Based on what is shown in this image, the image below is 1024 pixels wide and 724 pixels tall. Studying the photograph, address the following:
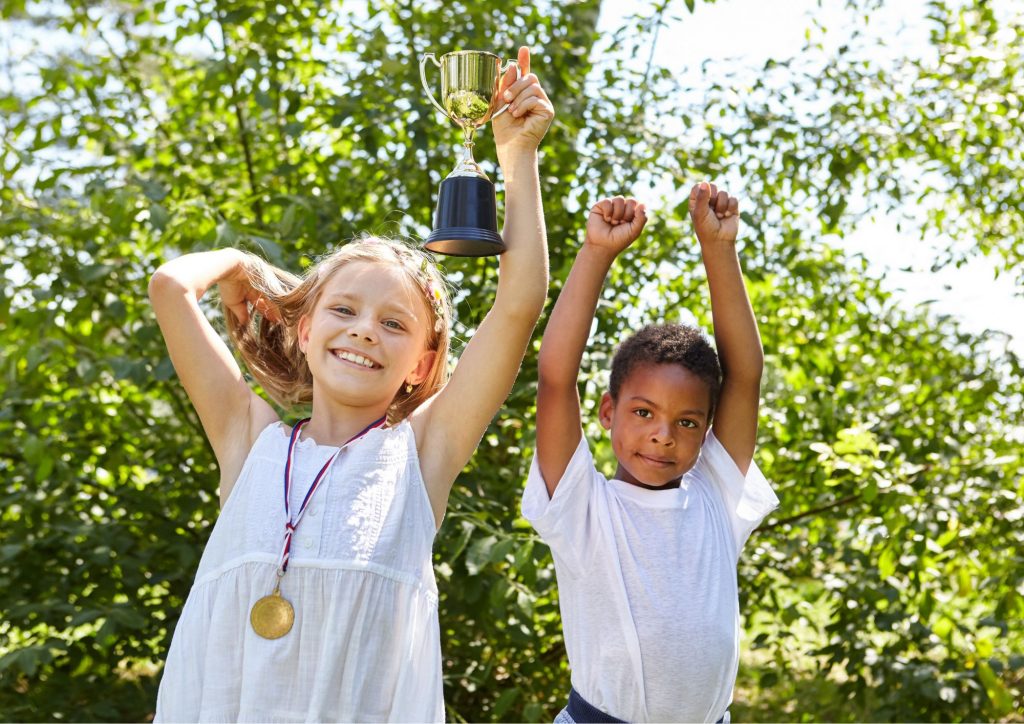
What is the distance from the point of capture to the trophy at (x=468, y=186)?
1872 millimetres

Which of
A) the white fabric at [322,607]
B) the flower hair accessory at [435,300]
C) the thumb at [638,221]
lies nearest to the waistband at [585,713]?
the white fabric at [322,607]

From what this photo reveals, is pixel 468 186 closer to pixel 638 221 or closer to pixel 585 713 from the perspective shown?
pixel 638 221

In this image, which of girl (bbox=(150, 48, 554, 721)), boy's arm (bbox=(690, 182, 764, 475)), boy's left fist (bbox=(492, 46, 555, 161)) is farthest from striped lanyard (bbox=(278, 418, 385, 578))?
boy's arm (bbox=(690, 182, 764, 475))

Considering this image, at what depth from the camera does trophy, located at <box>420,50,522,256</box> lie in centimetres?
187

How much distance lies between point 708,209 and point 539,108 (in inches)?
14.4

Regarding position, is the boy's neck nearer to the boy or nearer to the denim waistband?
the boy

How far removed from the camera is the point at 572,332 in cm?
195

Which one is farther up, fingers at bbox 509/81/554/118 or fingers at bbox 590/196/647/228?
fingers at bbox 509/81/554/118

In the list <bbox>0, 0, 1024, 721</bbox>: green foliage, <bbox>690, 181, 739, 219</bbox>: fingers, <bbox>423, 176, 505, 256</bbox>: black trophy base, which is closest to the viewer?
<bbox>423, 176, 505, 256</bbox>: black trophy base

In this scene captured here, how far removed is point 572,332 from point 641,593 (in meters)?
0.49

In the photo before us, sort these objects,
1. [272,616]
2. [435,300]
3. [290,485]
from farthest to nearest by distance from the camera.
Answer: [435,300] → [290,485] → [272,616]

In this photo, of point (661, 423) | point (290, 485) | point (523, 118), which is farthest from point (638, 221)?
point (290, 485)

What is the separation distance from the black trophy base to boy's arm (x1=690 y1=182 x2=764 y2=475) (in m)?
0.38

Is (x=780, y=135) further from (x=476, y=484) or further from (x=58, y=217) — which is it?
(x=58, y=217)
